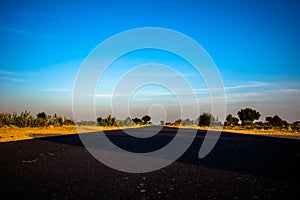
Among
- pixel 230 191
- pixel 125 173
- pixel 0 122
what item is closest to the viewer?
pixel 230 191

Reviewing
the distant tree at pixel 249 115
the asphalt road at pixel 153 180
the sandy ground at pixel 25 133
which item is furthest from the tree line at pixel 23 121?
the distant tree at pixel 249 115

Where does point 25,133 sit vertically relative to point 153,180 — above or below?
above

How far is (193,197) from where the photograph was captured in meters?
5.06

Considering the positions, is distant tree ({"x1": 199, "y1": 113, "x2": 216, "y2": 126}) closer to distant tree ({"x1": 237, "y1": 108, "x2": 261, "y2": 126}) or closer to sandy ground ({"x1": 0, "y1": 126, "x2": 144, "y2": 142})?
distant tree ({"x1": 237, "y1": 108, "x2": 261, "y2": 126})

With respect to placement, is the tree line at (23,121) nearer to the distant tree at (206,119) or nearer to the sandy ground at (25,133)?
the sandy ground at (25,133)

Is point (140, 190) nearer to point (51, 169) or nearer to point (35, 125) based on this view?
point (51, 169)

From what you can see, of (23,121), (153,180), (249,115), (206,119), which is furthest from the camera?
(249,115)

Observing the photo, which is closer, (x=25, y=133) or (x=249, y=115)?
(x=25, y=133)

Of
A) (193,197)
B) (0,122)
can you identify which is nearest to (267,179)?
(193,197)

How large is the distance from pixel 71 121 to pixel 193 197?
49.6m

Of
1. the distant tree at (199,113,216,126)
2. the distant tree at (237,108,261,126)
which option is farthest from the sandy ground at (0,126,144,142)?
the distant tree at (237,108,261,126)

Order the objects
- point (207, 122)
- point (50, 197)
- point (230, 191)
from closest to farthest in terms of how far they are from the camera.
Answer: point (50, 197)
point (230, 191)
point (207, 122)

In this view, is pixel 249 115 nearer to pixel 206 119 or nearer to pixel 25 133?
pixel 206 119

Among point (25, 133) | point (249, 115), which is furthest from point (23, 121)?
point (249, 115)
